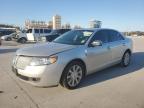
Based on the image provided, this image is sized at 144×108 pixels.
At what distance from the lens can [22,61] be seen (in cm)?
510

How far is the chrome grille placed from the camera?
496cm

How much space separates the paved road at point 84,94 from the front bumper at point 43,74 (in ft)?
1.12

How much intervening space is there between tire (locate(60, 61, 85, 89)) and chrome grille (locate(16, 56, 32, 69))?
0.90 m

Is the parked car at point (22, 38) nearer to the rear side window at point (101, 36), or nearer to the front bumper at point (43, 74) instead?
the rear side window at point (101, 36)

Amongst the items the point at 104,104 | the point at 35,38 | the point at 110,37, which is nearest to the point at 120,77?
the point at 110,37

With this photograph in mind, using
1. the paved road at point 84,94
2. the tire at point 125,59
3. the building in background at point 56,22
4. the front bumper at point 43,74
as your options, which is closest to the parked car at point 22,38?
the tire at point 125,59

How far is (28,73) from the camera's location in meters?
4.88

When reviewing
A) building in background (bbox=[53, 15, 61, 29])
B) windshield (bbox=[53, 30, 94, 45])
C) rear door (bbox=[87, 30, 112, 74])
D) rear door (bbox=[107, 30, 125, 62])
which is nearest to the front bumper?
rear door (bbox=[87, 30, 112, 74])

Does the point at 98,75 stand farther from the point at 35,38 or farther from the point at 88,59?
the point at 35,38

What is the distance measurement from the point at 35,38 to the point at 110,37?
20.0 meters

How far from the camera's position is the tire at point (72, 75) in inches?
203

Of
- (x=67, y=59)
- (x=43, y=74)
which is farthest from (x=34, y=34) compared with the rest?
(x=43, y=74)

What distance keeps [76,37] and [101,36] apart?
2.74 ft

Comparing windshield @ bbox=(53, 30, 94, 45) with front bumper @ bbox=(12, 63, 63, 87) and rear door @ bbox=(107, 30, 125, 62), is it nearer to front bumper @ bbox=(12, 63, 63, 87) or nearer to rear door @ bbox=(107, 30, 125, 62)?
rear door @ bbox=(107, 30, 125, 62)
